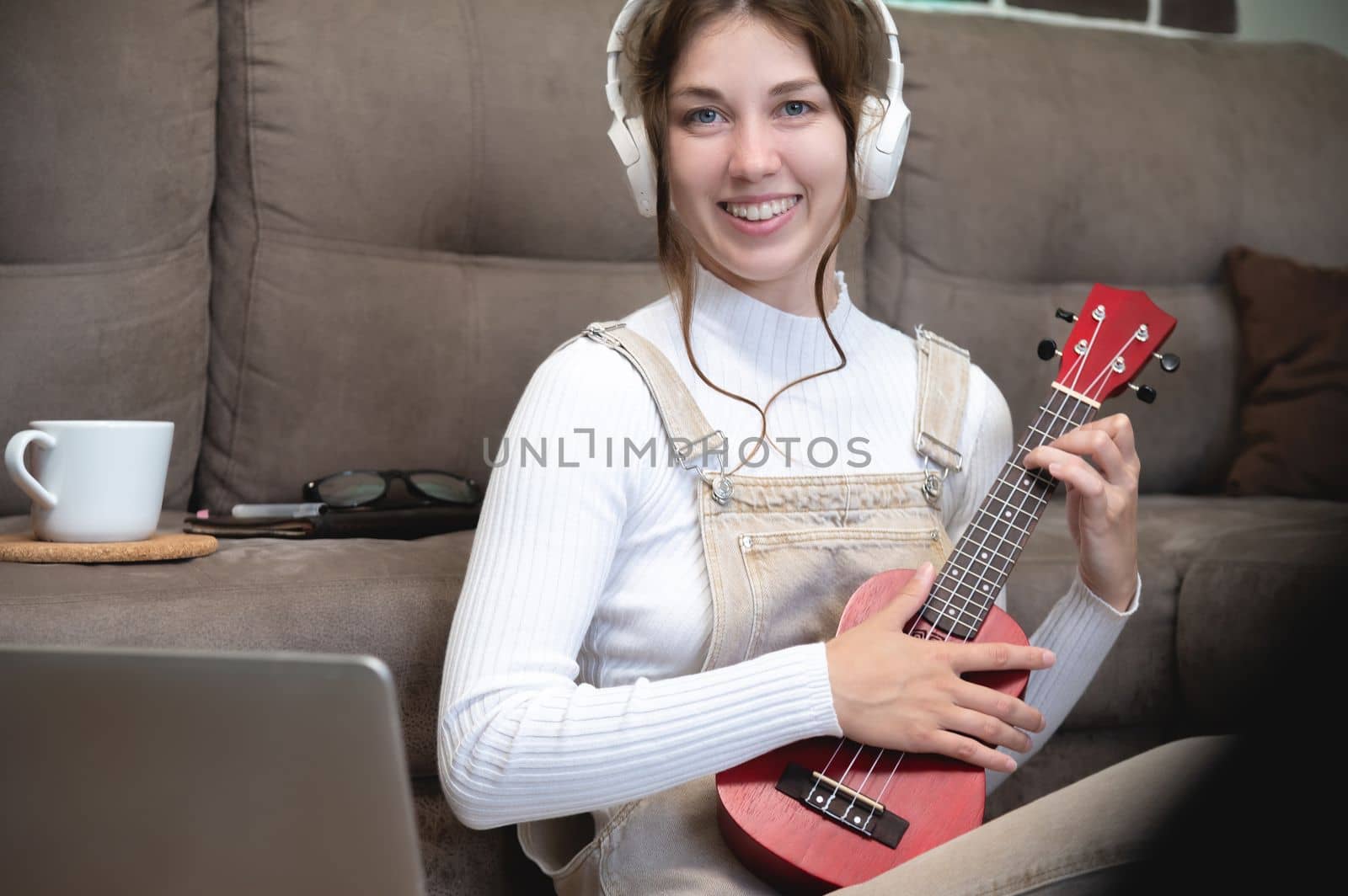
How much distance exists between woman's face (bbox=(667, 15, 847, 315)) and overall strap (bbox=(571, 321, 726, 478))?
119mm

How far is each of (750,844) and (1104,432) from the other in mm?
410

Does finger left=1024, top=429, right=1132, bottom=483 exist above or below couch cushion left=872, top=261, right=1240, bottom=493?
above

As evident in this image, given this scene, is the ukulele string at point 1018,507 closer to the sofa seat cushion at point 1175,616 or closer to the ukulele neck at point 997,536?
the ukulele neck at point 997,536

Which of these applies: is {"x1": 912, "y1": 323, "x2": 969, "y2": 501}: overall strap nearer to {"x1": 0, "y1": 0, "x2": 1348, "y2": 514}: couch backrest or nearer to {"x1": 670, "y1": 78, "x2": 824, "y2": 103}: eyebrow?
{"x1": 670, "y1": 78, "x2": 824, "y2": 103}: eyebrow

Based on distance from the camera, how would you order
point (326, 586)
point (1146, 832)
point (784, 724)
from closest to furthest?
1. point (1146, 832)
2. point (784, 724)
3. point (326, 586)

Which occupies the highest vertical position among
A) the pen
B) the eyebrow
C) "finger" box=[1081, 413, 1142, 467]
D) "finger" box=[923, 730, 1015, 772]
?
the eyebrow

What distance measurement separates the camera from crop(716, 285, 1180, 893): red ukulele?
2.87 ft

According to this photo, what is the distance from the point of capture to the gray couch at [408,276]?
4.53 ft

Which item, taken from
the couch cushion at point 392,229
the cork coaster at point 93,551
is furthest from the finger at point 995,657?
the couch cushion at point 392,229

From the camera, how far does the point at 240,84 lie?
1601 millimetres

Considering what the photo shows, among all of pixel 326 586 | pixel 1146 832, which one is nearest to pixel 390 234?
pixel 326 586

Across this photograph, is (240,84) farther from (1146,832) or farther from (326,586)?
(1146,832)

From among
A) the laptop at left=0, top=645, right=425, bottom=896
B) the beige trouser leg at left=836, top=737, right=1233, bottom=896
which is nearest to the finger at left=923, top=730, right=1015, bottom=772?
the beige trouser leg at left=836, top=737, right=1233, bottom=896

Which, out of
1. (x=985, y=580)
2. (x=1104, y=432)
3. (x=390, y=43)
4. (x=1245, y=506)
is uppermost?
(x=390, y=43)
